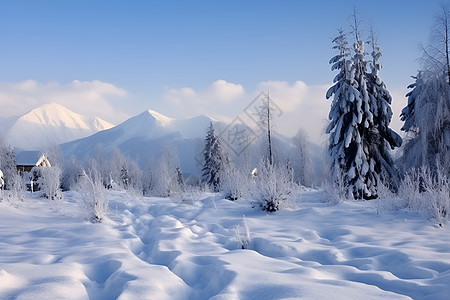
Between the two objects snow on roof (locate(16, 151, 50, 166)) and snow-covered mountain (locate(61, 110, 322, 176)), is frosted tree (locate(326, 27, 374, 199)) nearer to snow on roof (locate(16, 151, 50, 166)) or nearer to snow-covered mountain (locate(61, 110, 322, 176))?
snow on roof (locate(16, 151, 50, 166))

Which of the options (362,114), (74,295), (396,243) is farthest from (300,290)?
(362,114)

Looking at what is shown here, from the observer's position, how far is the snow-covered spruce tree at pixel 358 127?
14.1 metres

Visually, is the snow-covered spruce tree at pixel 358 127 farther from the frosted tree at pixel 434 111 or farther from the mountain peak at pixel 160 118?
the mountain peak at pixel 160 118

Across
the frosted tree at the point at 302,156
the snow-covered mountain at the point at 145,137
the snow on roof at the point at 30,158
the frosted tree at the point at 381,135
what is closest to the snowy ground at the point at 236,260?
the frosted tree at the point at 381,135

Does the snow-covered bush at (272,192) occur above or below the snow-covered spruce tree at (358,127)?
below

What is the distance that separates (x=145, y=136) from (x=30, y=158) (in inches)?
3550

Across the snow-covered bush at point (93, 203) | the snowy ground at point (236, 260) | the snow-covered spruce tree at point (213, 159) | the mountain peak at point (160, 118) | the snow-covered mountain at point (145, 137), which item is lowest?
the snowy ground at point (236, 260)

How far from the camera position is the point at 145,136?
12825 cm

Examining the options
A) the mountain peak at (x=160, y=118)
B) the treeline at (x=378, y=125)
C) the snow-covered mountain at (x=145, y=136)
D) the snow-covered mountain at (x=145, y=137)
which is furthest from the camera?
the mountain peak at (x=160, y=118)

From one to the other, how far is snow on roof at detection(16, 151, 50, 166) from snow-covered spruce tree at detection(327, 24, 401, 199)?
35.1 meters

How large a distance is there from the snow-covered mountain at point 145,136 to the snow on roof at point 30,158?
61.8 m

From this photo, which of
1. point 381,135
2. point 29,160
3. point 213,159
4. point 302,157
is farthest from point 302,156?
point 29,160

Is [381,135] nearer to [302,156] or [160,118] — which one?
[302,156]

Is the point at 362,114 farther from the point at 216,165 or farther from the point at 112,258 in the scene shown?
the point at 216,165
